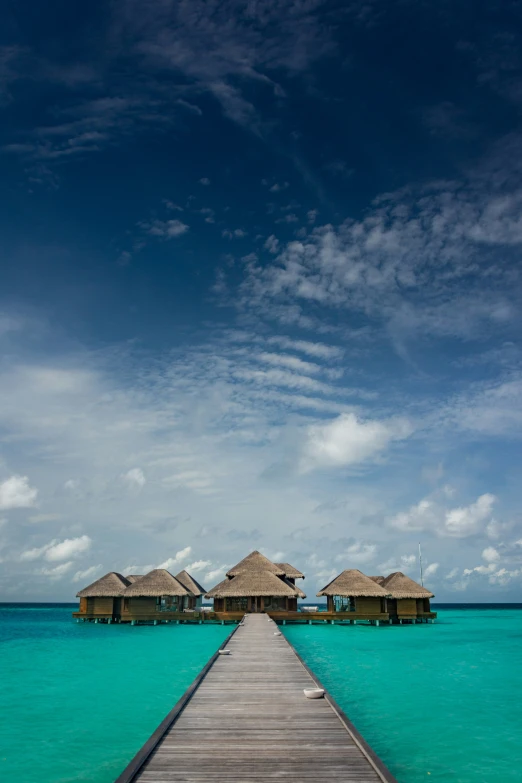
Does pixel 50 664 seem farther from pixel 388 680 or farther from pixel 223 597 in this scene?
pixel 223 597

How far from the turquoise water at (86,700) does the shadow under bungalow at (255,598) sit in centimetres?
711

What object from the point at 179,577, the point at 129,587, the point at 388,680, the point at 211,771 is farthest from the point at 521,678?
the point at 179,577

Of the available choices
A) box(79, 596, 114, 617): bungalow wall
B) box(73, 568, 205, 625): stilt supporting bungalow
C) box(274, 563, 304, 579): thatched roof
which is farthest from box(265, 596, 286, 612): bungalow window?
box(79, 596, 114, 617): bungalow wall

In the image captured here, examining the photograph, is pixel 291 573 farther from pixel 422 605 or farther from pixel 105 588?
pixel 105 588

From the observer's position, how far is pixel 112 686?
16.0m

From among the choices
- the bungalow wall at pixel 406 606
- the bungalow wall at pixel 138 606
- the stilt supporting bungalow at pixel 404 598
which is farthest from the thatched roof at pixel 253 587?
the bungalow wall at pixel 406 606

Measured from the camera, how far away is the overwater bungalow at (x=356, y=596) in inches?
1423

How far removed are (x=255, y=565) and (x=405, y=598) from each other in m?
10.2

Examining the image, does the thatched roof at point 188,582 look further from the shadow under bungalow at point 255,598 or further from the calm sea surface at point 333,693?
the calm sea surface at point 333,693

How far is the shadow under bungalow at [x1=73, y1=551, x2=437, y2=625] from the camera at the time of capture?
35.3 metres

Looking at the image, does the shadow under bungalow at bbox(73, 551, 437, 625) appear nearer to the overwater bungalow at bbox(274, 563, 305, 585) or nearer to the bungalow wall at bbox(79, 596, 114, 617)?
the bungalow wall at bbox(79, 596, 114, 617)

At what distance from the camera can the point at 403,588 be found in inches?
1502

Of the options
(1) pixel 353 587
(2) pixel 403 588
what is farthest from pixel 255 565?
(2) pixel 403 588

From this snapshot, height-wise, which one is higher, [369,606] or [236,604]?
[236,604]
